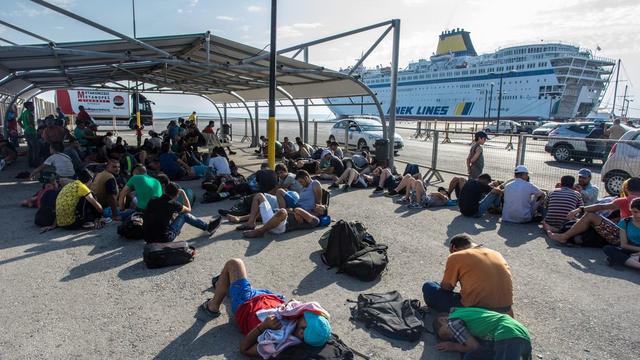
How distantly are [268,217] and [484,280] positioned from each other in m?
3.92

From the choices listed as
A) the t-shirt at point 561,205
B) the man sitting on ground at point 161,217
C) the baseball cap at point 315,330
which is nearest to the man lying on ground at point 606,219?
the t-shirt at point 561,205

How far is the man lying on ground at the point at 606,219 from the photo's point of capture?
566cm

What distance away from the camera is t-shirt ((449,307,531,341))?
2.72 meters

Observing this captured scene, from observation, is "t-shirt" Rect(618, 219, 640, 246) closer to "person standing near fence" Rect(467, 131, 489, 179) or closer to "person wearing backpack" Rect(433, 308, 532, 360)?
"person wearing backpack" Rect(433, 308, 532, 360)

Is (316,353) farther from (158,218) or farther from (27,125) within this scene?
(27,125)

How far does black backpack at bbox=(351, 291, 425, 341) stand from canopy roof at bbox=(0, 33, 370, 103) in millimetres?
7763

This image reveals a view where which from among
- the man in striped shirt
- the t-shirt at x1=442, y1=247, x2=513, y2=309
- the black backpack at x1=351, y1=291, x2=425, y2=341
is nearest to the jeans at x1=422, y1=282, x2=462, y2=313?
the black backpack at x1=351, y1=291, x2=425, y2=341

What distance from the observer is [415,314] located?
3.76 m

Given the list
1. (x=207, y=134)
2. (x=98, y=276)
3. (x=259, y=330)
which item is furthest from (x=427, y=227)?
(x=207, y=134)

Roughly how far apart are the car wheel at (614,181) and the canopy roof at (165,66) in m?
7.58

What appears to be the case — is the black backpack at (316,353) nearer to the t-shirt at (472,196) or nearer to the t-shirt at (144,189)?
the t-shirt at (144,189)

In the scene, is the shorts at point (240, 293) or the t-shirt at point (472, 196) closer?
the shorts at point (240, 293)

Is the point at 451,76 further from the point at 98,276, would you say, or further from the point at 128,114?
the point at 98,276

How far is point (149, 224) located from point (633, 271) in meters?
6.77
